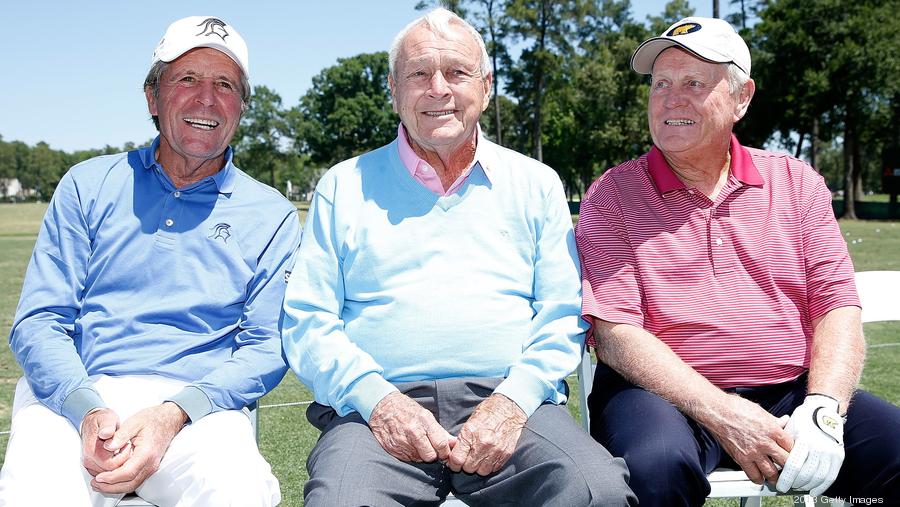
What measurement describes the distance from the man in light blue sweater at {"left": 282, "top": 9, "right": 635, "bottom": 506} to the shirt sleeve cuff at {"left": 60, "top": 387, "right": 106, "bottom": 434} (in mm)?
642

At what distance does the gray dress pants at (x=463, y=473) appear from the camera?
2.21 metres

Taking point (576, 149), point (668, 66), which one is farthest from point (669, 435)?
point (576, 149)

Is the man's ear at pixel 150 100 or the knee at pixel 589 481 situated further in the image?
the man's ear at pixel 150 100

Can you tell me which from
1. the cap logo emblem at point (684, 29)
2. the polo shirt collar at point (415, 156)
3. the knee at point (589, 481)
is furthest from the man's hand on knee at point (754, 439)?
the cap logo emblem at point (684, 29)

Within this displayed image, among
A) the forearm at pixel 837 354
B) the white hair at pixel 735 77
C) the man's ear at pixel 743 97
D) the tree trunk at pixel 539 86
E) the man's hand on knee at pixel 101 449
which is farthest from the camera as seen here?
the tree trunk at pixel 539 86

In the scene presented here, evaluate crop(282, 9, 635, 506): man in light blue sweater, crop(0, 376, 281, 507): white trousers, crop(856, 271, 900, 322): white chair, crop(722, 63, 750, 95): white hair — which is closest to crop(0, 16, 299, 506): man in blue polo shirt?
crop(0, 376, 281, 507): white trousers

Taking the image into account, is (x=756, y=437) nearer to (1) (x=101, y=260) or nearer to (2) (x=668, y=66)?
(2) (x=668, y=66)

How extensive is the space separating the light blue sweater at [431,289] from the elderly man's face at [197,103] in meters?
0.57

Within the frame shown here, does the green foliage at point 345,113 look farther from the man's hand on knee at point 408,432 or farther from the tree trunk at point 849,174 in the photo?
the man's hand on knee at point 408,432

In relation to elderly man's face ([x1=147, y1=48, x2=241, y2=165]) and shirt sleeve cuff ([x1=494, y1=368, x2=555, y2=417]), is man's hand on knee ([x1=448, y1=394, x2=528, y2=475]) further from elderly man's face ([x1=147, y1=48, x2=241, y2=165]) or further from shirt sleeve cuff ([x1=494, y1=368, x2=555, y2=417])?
elderly man's face ([x1=147, y1=48, x2=241, y2=165])

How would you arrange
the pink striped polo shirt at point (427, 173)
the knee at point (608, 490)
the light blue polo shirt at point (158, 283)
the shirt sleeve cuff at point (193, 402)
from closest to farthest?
1. the knee at point (608, 490)
2. the shirt sleeve cuff at point (193, 402)
3. the light blue polo shirt at point (158, 283)
4. the pink striped polo shirt at point (427, 173)

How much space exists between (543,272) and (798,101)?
36064 millimetres

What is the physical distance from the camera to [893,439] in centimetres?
246

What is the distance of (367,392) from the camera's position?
2.52 meters
